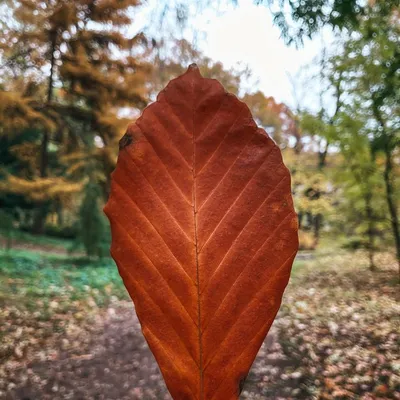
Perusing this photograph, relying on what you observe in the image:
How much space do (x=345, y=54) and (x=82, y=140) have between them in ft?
28.9

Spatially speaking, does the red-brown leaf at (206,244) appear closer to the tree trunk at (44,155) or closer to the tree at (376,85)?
the tree at (376,85)

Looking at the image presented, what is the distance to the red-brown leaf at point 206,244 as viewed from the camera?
0.61 feet

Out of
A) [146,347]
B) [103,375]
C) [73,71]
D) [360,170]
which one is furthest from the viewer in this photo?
[73,71]

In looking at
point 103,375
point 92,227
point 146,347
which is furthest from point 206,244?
point 92,227

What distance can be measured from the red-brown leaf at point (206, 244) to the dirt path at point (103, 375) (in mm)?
3386

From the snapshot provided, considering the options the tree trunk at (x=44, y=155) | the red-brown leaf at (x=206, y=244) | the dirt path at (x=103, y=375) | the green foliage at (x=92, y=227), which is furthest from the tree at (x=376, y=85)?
the tree trunk at (x=44, y=155)

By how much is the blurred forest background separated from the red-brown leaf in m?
1.58

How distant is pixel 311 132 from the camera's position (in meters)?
6.34

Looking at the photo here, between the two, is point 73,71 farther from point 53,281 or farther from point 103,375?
point 103,375

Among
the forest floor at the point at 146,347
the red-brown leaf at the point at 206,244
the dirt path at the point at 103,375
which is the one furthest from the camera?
the dirt path at the point at 103,375

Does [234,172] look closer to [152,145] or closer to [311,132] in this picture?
[152,145]

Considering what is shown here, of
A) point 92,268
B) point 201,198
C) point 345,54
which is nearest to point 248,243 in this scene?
point 201,198

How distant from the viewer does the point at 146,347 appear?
4.57m

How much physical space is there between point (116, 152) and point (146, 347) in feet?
23.3
